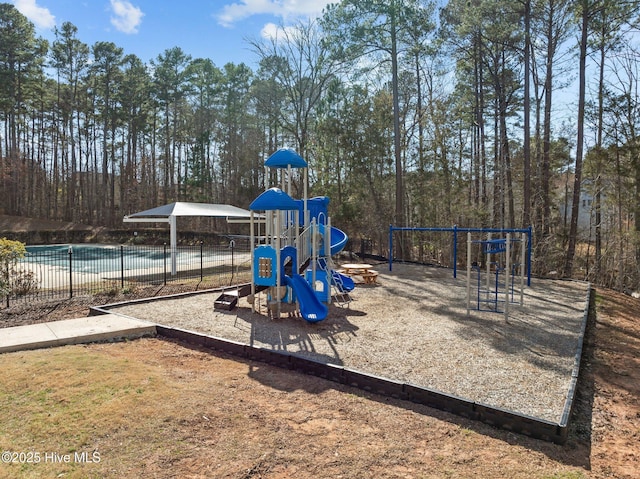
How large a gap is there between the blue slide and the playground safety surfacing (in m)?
0.19

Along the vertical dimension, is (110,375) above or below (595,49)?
below

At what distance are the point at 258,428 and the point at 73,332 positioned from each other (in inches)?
150

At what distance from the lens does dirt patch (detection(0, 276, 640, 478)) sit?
2.59 meters

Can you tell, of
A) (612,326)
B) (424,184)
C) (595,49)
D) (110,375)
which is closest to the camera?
(110,375)

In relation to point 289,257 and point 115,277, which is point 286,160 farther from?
point 115,277

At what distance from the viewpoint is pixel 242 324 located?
630 centimetres

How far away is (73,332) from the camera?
542 cm

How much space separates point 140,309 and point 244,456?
17.2 ft

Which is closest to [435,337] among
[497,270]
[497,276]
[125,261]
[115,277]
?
[497,270]

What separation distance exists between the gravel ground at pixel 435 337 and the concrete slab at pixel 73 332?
47 centimetres

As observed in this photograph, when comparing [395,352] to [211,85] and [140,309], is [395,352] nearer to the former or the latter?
[140,309]

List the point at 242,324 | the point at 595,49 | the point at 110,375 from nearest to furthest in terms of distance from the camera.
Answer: the point at 110,375
the point at 242,324
the point at 595,49

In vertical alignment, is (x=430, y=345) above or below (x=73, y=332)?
below

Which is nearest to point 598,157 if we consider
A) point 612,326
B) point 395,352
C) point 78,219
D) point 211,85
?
point 612,326
